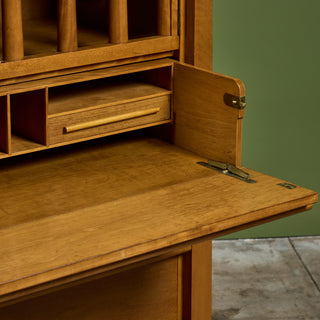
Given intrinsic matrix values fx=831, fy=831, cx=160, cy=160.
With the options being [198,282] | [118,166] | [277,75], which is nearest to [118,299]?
[198,282]

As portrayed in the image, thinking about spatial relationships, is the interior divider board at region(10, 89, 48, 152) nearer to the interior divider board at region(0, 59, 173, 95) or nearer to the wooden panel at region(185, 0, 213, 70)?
the interior divider board at region(0, 59, 173, 95)

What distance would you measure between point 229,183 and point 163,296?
678 millimetres

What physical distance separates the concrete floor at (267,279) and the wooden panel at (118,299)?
804 millimetres

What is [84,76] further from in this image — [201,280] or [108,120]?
[201,280]

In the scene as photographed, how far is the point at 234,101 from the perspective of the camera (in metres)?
2.10

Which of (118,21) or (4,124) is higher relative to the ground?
(118,21)

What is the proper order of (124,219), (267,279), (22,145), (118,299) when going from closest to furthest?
(124,219) → (22,145) → (118,299) → (267,279)

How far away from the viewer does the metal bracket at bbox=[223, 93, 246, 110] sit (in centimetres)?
208

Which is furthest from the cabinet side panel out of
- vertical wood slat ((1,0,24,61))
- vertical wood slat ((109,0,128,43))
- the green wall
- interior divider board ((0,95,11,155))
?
the green wall

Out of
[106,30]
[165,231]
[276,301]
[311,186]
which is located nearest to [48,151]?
[106,30]

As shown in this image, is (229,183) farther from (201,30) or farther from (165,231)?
(201,30)

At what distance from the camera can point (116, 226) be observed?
1817 mm

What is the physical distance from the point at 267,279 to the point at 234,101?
5.66ft

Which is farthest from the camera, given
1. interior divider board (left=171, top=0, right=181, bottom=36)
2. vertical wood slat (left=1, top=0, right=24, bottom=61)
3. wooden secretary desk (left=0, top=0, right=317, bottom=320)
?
interior divider board (left=171, top=0, right=181, bottom=36)
